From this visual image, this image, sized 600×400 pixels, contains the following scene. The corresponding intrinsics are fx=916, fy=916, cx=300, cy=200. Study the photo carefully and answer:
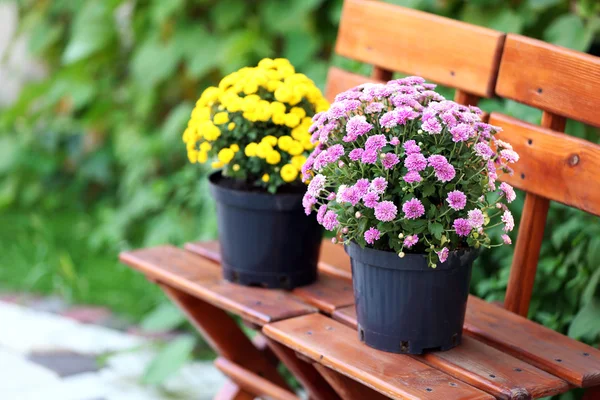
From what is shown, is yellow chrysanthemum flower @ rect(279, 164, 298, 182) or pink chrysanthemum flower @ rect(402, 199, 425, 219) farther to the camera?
yellow chrysanthemum flower @ rect(279, 164, 298, 182)

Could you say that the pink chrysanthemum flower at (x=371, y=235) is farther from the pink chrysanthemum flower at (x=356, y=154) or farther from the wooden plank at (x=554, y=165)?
the wooden plank at (x=554, y=165)

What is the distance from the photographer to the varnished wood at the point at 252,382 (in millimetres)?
2182

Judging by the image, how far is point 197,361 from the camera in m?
3.02

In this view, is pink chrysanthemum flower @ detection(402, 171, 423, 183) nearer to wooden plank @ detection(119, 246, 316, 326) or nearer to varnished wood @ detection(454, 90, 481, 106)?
wooden plank @ detection(119, 246, 316, 326)

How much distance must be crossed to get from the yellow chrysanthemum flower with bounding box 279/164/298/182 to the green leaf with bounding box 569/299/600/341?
0.70 meters

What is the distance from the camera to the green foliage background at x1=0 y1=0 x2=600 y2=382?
2869 mm

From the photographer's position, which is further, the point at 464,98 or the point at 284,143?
the point at 464,98

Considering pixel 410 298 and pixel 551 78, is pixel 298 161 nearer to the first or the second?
pixel 410 298

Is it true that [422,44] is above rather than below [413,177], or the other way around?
above

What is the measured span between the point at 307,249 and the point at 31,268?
203cm

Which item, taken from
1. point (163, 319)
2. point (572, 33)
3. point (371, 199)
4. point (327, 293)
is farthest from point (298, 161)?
point (163, 319)

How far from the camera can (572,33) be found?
8.25ft

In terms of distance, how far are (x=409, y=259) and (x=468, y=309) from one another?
392 millimetres

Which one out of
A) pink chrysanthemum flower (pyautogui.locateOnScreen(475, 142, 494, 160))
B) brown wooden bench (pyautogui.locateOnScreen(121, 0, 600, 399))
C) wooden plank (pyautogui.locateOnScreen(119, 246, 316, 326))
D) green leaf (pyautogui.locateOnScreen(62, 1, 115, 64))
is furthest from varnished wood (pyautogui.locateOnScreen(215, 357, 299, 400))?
green leaf (pyautogui.locateOnScreen(62, 1, 115, 64))
